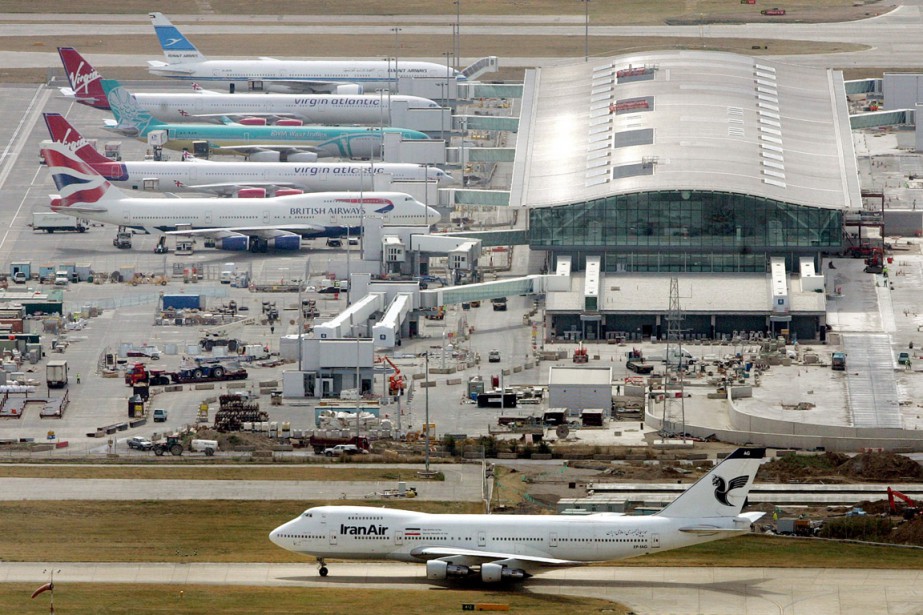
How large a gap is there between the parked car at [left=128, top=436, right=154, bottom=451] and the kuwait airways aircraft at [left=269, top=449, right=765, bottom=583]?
3281 centimetres

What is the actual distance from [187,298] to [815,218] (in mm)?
51056

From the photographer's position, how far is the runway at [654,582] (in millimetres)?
114062

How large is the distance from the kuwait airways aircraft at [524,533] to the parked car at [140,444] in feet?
108

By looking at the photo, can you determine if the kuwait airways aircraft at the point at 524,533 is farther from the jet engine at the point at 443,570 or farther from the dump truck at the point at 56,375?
the dump truck at the point at 56,375

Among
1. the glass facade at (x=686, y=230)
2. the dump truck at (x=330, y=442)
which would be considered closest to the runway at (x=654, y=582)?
the dump truck at (x=330, y=442)

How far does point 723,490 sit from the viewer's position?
115625 millimetres

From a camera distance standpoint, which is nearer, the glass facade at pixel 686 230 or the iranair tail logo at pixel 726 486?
the iranair tail logo at pixel 726 486

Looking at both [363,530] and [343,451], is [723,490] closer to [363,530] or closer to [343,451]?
[363,530]

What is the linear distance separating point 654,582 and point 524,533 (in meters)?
7.53

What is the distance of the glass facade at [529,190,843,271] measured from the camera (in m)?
190

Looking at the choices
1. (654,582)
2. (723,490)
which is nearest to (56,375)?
(654,582)

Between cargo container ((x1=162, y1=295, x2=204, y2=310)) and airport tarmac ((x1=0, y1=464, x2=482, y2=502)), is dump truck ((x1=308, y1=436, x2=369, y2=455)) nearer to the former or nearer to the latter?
airport tarmac ((x1=0, y1=464, x2=482, y2=502))

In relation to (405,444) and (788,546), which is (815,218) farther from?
(788,546)

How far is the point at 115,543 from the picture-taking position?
4968 inches
